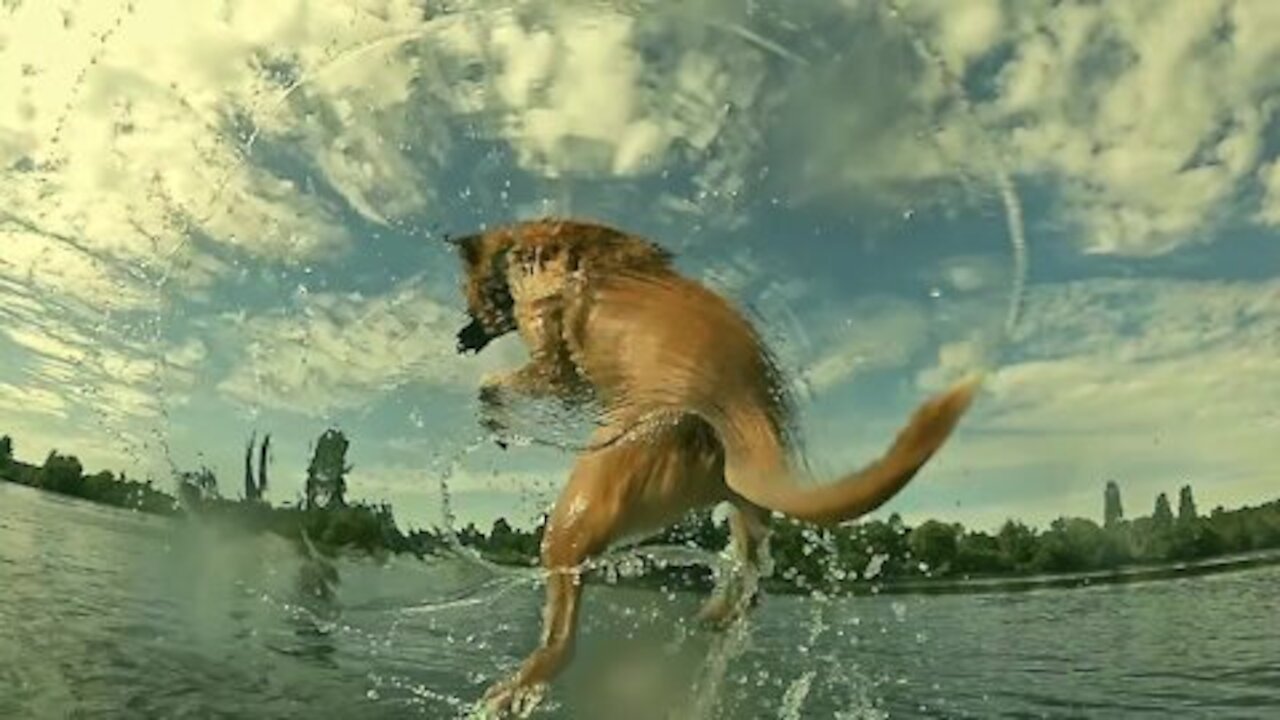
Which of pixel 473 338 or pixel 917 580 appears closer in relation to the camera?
pixel 473 338

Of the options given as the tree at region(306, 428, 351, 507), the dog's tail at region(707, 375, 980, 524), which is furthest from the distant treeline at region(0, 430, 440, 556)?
the dog's tail at region(707, 375, 980, 524)

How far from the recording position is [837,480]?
4730 millimetres

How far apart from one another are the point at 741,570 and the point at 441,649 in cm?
379

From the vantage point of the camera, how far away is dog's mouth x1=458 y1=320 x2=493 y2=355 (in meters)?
6.00

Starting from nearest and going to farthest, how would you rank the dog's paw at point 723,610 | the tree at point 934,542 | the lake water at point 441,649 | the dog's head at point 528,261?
1. the dog's head at point 528,261
2. the tree at point 934,542
3. the dog's paw at point 723,610
4. the lake water at point 441,649

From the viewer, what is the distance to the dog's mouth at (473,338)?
600cm

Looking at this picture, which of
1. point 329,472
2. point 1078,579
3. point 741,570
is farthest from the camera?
point 1078,579

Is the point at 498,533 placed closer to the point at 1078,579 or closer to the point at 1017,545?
the point at 1017,545

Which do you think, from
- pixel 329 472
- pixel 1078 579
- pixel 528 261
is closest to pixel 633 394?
pixel 528 261

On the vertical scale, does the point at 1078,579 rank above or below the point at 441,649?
above

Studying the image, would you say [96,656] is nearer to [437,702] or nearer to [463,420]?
[437,702]

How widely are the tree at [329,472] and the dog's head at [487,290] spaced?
24.6 inches

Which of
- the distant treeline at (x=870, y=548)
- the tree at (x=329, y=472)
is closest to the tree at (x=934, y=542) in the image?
the distant treeline at (x=870, y=548)

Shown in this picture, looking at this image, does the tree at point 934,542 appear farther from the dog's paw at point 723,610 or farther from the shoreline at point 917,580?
the dog's paw at point 723,610
